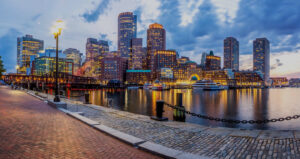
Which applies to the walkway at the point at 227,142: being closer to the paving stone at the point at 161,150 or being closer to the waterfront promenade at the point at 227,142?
the waterfront promenade at the point at 227,142

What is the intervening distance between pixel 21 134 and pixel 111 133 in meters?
3.54

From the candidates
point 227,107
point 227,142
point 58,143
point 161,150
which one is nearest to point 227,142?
point 227,142

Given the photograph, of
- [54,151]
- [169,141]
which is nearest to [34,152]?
[54,151]

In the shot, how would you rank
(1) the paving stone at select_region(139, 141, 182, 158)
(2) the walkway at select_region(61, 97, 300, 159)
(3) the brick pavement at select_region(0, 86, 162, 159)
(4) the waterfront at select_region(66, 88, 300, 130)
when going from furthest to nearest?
(4) the waterfront at select_region(66, 88, 300, 130) < (2) the walkway at select_region(61, 97, 300, 159) < (1) the paving stone at select_region(139, 141, 182, 158) < (3) the brick pavement at select_region(0, 86, 162, 159)

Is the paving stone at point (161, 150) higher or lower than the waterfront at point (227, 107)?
higher

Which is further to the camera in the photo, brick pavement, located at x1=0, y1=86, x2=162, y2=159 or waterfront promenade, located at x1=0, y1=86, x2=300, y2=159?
waterfront promenade, located at x1=0, y1=86, x2=300, y2=159

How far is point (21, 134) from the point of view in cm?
728

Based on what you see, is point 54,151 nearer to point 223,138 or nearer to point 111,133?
point 111,133

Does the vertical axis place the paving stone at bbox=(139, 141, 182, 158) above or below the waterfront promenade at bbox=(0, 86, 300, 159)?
above

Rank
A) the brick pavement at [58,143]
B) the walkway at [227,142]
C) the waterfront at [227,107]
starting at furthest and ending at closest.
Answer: the waterfront at [227,107], the walkway at [227,142], the brick pavement at [58,143]

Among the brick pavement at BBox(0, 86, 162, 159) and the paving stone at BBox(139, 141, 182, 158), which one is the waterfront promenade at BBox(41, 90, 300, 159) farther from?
the brick pavement at BBox(0, 86, 162, 159)

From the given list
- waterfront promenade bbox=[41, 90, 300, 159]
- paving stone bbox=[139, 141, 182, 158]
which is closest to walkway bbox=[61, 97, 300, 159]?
waterfront promenade bbox=[41, 90, 300, 159]

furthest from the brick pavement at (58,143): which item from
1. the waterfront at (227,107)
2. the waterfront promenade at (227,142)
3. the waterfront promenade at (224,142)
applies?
the waterfront at (227,107)

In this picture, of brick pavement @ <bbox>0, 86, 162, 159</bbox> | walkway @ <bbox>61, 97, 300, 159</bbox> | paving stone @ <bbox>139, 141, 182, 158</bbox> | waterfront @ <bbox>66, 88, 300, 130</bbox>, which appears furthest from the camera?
waterfront @ <bbox>66, 88, 300, 130</bbox>
